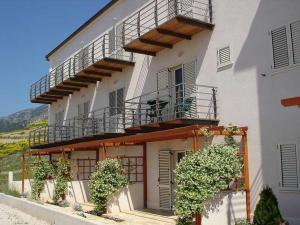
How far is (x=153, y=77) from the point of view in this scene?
64.6ft

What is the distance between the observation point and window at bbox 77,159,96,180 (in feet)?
84.9

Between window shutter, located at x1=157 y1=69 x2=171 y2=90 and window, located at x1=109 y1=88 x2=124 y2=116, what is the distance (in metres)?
3.75

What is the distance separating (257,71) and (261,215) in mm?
4573

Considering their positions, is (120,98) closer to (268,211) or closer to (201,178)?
(201,178)

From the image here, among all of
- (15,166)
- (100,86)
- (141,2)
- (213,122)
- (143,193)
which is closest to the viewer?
(213,122)

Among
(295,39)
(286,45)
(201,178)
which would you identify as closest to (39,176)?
(201,178)

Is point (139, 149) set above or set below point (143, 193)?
above

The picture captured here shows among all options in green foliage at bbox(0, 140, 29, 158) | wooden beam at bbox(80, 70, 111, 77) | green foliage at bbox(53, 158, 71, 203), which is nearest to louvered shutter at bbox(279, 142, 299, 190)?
green foliage at bbox(53, 158, 71, 203)

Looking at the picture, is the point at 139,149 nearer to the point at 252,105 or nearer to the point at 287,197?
the point at 252,105

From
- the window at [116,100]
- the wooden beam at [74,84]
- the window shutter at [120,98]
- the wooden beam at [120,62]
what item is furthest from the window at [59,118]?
the wooden beam at [120,62]

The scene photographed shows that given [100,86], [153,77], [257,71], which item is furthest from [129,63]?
[257,71]

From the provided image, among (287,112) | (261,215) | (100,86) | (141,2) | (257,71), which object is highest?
(141,2)

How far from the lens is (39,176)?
24.8 meters

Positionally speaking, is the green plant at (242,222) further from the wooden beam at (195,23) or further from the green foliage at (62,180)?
the green foliage at (62,180)
